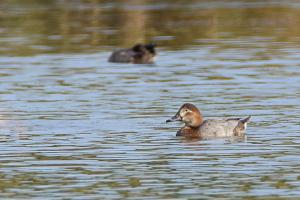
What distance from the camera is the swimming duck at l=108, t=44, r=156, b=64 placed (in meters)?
29.3

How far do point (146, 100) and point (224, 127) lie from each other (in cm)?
431

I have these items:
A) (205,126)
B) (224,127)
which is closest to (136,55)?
(205,126)

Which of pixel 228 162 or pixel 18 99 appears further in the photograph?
pixel 18 99

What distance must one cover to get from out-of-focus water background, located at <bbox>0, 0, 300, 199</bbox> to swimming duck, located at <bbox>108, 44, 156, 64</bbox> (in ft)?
0.89

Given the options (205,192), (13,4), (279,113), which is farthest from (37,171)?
(13,4)

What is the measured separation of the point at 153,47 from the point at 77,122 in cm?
1048

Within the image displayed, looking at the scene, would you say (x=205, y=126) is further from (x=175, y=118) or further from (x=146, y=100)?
(x=146, y=100)

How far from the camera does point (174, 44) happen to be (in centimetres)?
3256

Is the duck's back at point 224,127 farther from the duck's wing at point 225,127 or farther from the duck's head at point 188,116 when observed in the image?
the duck's head at point 188,116

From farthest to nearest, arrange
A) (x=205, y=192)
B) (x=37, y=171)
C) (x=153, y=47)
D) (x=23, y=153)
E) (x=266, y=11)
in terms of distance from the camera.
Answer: (x=266, y=11), (x=153, y=47), (x=23, y=153), (x=37, y=171), (x=205, y=192)

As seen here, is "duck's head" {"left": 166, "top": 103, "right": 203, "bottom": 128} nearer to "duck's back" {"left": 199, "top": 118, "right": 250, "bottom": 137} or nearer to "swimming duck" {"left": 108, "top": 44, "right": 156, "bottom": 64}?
"duck's back" {"left": 199, "top": 118, "right": 250, "bottom": 137}

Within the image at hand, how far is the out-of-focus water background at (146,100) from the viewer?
14297 millimetres

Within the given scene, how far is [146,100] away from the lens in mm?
22141

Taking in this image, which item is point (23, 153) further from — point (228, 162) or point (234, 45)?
point (234, 45)
